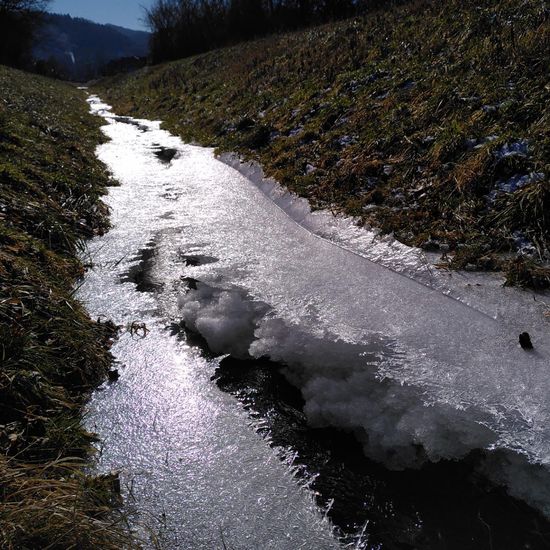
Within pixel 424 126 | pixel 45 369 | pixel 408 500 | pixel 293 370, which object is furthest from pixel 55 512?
pixel 424 126

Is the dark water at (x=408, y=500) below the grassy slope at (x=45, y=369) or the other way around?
below

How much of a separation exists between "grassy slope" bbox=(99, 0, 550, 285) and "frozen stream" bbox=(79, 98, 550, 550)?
696mm

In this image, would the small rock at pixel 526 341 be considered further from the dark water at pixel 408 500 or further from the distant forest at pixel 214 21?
the distant forest at pixel 214 21

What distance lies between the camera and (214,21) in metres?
41.2

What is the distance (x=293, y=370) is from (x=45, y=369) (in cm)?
153

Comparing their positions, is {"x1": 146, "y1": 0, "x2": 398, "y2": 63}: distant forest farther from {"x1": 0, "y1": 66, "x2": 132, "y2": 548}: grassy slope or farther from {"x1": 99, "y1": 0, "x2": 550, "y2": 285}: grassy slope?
{"x1": 0, "y1": 66, "x2": 132, "y2": 548}: grassy slope

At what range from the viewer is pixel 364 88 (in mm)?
8312

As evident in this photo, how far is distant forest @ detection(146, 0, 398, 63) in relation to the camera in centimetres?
3319

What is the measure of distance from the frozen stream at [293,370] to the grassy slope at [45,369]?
188 millimetres

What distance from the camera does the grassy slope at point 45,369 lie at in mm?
1583

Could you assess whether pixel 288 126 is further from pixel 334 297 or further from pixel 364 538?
pixel 364 538

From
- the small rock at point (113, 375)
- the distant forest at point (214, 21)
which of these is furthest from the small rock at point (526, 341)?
the distant forest at point (214, 21)

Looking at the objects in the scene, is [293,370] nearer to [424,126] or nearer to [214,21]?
[424,126]

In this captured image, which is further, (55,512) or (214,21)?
(214,21)
